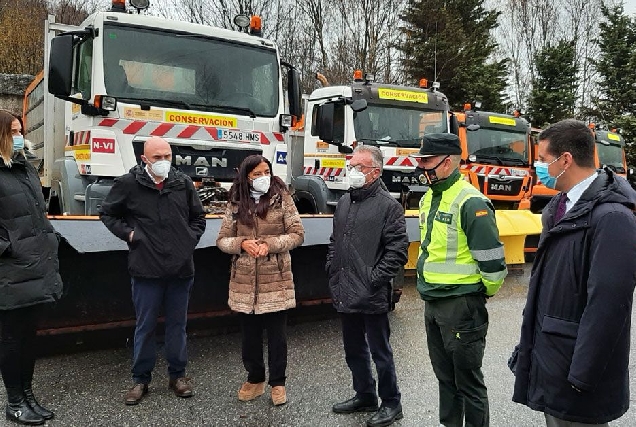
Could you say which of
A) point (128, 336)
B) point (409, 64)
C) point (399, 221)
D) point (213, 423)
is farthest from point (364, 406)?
point (409, 64)

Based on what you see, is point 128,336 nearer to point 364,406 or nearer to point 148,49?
point 364,406

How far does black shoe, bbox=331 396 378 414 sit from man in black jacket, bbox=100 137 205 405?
994 mm

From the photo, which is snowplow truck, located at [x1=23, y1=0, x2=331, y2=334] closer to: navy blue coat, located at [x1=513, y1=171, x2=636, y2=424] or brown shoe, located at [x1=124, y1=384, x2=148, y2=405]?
brown shoe, located at [x1=124, y1=384, x2=148, y2=405]


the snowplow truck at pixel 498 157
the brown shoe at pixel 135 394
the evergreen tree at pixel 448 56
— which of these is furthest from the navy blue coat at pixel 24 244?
the evergreen tree at pixel 448 56

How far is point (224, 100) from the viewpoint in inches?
224

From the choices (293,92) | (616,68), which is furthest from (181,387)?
(616,68)

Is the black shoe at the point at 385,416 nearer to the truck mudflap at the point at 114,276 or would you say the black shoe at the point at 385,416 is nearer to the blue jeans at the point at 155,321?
the blue jeans at the point at 155,321

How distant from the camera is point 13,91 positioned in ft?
30.3

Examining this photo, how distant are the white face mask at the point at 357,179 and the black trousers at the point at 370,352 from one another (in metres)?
0.80

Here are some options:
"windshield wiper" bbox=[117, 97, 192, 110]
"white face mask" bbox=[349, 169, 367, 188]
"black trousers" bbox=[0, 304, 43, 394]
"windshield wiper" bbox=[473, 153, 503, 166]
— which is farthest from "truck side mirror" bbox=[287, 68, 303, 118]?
"windshield wiper" bbox=[473, 153, 503, 166]

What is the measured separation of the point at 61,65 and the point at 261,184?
2.69 m

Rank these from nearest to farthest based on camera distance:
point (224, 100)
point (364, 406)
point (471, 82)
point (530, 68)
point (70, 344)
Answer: point (364, 406)
point (70, 344)
point (224, 100)
point (471, 82)
point (530, 68)

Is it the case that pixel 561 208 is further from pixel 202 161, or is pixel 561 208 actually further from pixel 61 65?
pixel 61 65

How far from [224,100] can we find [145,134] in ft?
3.06
